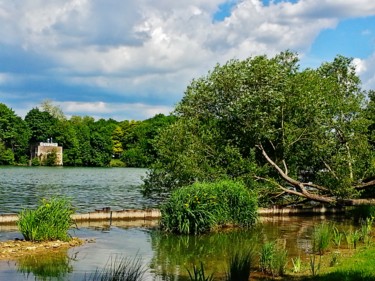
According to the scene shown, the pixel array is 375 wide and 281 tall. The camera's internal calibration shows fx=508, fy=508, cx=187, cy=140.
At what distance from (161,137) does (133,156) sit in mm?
104955

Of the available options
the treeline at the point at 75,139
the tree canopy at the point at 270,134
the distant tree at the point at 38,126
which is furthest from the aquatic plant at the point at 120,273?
the distant tree at the point at 38,126

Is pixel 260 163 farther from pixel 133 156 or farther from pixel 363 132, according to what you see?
pixel 133 156

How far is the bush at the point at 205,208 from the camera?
24.5m

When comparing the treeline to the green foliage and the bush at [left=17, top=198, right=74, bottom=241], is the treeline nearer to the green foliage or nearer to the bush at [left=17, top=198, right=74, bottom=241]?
the bush at [left=17, top=198, right=74, bottom=241]

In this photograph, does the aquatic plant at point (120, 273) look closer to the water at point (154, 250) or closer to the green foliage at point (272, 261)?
the water at point (154, 250)

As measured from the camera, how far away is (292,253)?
2006cm

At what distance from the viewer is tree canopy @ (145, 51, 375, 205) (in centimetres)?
3078

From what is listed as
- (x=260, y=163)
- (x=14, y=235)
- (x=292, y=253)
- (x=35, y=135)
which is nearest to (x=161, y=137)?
(x=260, y=163)

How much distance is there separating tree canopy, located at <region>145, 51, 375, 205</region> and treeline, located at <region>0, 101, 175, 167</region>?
77.1 meters

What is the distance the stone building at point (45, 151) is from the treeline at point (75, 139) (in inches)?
51.5

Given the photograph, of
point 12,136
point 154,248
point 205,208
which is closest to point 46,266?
point 154,248

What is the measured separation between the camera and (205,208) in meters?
24.8

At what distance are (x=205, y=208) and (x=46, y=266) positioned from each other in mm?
9856

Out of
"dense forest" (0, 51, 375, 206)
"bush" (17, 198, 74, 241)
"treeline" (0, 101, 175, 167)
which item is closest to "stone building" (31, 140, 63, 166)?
"treeline" (0, 101, 175, 167)
